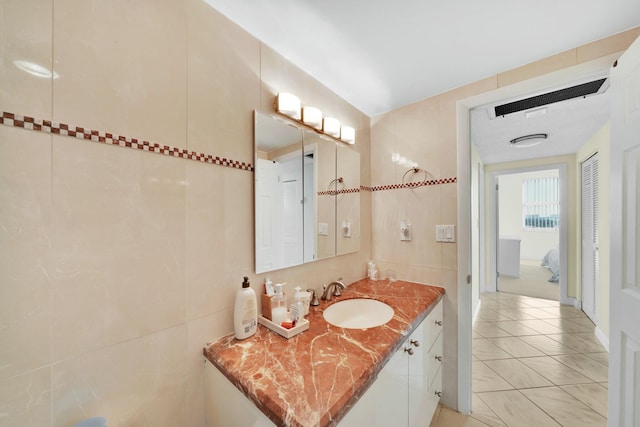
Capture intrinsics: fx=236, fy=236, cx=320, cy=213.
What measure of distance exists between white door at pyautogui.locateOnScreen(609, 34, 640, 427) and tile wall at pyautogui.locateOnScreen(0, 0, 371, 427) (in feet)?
Result: 5.44

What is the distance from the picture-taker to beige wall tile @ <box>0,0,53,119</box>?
61cm

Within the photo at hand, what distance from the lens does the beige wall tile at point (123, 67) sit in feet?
2.26

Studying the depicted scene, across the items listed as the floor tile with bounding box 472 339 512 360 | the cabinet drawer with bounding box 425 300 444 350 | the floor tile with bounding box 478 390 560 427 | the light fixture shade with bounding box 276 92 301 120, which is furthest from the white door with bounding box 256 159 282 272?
the floor tile with bounding box 472 339 512 360

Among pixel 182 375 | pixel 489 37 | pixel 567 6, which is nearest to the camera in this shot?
pixel 182 375

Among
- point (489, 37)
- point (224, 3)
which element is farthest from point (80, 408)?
point (489, 37)

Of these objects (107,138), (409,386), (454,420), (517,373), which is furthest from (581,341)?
(107,138)

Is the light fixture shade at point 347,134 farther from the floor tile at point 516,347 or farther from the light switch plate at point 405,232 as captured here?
the floor tile at point 516,347

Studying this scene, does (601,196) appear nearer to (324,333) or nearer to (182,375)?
(324,333)

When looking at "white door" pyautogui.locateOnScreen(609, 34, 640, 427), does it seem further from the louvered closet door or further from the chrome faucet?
the louvered closet door

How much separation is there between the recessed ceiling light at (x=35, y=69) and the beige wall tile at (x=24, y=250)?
165 millimetres

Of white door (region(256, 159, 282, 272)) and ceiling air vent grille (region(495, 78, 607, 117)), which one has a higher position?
ceiling air vent grille (region(495, 78, 607, 117))

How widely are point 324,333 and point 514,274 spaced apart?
5745 mm

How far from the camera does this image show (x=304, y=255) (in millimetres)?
1412

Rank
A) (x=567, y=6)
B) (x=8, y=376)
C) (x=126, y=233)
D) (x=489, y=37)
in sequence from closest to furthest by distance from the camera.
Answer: (x=8, y=376) < (x=126, y=233) < (x=567, y=6) < (x=489, y=37)
